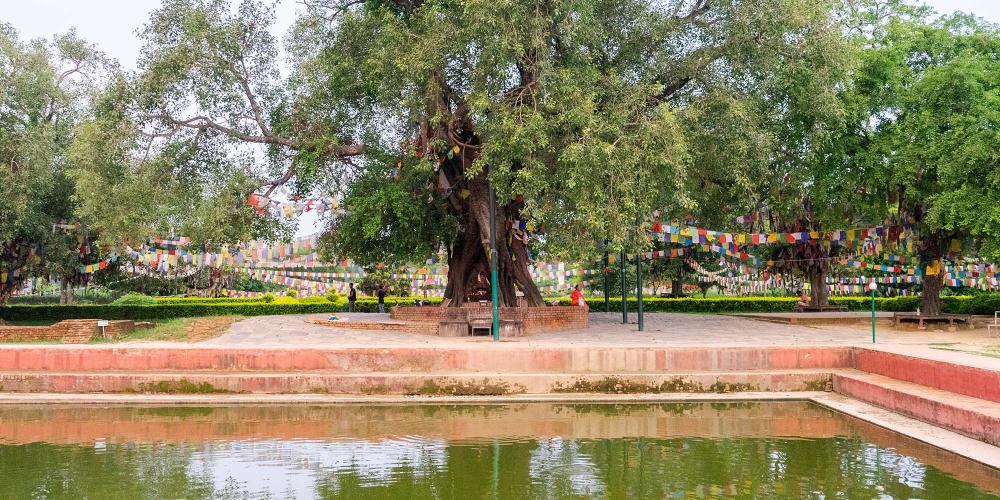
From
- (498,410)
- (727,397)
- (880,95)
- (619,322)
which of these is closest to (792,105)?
(880,95)

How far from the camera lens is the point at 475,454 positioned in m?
8.85

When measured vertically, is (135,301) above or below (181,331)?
above

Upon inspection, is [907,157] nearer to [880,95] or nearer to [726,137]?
[880,95]

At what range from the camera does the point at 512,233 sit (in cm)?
2112

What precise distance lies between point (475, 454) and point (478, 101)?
26.4ft

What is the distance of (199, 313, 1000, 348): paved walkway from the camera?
1591cm

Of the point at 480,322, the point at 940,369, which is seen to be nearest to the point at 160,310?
the point at 480,322

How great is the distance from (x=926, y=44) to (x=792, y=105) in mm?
3961

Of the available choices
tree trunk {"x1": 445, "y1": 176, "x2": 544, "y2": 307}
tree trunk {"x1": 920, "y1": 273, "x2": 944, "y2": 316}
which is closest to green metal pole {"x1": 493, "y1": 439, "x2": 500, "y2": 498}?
tree trunk {"x1": 445, "y1": 176, "x2": 544, "y2": 307}

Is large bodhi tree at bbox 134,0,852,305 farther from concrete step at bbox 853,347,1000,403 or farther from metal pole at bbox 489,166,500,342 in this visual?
concrete step at bbox 853,347,1000,403

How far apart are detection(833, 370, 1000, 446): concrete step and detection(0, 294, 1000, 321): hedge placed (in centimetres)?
1570

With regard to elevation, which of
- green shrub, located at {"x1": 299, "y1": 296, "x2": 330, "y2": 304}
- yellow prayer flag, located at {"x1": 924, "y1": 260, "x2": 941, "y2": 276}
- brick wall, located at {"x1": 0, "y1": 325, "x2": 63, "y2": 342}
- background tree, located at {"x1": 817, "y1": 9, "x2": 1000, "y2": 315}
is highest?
background tree, located at {"x1": 817, "y1": 9, "x2": 1000, "y2": 315}

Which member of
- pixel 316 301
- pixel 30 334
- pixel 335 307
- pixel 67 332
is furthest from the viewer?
pixel 316 301

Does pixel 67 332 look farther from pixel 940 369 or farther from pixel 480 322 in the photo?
pixel 940 369
